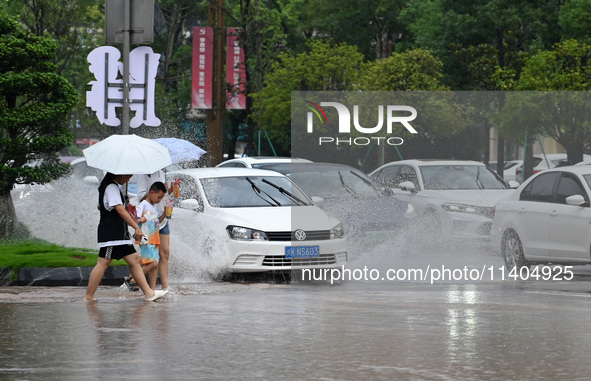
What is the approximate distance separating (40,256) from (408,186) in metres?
5.94

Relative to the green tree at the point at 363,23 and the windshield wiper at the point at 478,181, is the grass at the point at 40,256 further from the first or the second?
the green tree at the point at 363,23

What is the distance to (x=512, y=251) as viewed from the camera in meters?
16.9

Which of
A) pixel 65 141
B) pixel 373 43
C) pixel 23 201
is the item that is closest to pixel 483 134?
pixel 23 201

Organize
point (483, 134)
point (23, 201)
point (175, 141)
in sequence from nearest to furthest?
point (175, 141) < point (23, 201) < point (483, 134)

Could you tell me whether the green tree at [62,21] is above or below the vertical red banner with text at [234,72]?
above

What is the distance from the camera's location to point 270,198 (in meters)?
16.7

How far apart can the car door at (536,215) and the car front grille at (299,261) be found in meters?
2.76

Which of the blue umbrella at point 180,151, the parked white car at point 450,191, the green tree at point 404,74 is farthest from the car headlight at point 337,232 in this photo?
the green tree at point 404,74

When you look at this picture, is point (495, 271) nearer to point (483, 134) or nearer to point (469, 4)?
point (483, 134)

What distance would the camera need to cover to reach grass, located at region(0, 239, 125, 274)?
1453cm

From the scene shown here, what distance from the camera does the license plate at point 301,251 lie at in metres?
15.2

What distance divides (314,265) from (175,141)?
274 centimetres

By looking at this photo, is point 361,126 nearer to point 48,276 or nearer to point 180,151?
point 180,151

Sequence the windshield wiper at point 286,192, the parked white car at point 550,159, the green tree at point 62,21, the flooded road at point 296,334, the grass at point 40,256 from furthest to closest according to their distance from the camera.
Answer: the green tree at point 62,21 < the parked white car at point 550,159 < the windshield wiper at point 286,192 < the grass at point 40,256 < the flooded road at point 296,334
